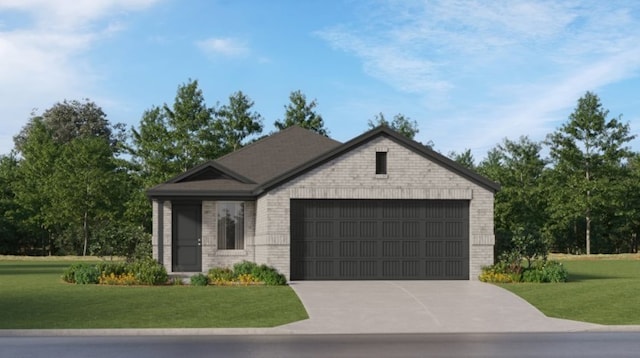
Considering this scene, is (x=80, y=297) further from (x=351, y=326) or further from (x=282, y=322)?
(x=351, y=326)

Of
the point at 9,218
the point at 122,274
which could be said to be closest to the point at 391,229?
the point at 122,274

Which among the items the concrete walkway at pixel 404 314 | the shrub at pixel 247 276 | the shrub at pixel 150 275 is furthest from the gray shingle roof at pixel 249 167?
the concrete walkway at pixel 404 314

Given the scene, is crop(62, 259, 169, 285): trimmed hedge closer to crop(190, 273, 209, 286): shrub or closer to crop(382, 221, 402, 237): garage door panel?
crop(190, 273, 209, 286): shrub

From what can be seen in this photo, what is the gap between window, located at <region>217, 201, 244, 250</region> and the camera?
3166 cm

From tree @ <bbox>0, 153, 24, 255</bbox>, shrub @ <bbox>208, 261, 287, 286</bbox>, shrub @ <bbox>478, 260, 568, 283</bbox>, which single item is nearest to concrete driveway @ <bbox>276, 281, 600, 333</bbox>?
shrub @ <bbox>208, 261, 287, 286</bbox>

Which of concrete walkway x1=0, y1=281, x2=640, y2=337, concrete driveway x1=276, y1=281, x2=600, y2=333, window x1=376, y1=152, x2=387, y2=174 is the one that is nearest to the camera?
concrete walkway x1=0, y1=281, x2=640, y2=337

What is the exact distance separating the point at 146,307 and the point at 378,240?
403 inches

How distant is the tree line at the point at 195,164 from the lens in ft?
188

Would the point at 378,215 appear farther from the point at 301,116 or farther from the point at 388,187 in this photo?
the point at 301,116

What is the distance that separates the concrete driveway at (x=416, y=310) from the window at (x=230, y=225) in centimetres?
537

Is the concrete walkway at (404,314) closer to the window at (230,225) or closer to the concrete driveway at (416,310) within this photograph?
the concrete driveway at (416,310)

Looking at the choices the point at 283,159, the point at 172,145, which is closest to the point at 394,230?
the point at 283,159

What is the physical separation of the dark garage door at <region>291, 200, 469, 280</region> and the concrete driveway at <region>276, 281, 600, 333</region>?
172cm

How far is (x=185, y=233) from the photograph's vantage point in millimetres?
31875
